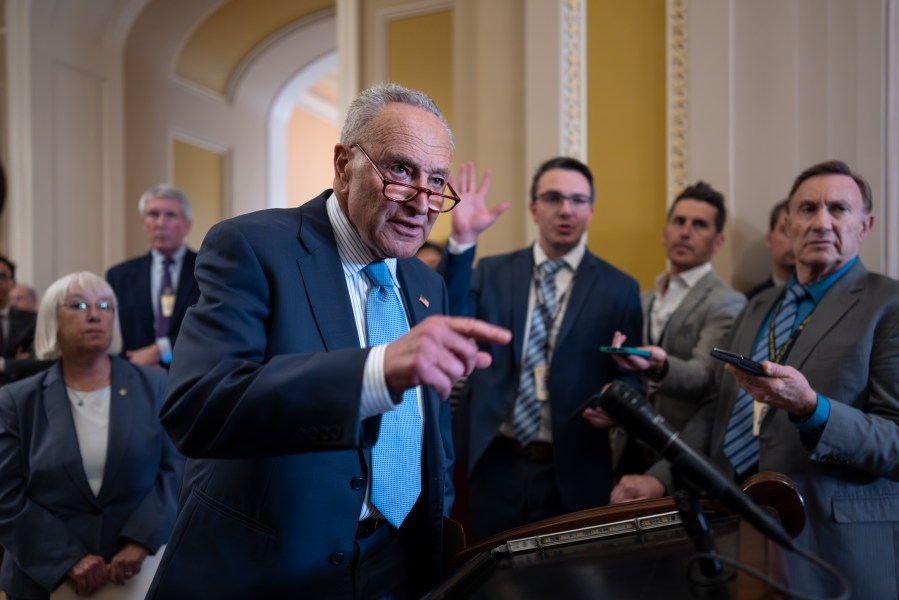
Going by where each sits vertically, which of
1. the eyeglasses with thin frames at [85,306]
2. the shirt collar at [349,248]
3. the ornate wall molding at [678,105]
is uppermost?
the ornate wall molding at [678,105]

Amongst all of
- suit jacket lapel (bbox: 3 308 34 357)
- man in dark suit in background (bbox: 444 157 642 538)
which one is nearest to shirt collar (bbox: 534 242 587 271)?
man in dark suit in background (bbox: 444 157 642 538)

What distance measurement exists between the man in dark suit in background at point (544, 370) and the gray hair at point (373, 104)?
1223 millimetres

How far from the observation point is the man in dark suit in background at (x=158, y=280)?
4.02 metres

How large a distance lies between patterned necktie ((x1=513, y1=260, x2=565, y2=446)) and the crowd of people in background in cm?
1

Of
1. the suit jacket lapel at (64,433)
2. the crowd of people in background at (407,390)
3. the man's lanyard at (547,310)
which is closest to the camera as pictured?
the crowd of people in background at (407,390)

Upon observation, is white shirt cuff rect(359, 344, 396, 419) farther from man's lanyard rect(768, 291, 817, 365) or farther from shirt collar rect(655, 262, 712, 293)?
shirt collar rect(655, 262, 712, 293)

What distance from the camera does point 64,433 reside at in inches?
99.2

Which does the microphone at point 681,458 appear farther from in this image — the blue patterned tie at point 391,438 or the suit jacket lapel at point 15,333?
the suit jacket lapel at point 15,333

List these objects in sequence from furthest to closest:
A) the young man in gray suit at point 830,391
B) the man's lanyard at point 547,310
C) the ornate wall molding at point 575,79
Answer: the ornate wall molding at point 575,79, the man's lanyard at point 547,310, the young man in gray suit at point 830,391

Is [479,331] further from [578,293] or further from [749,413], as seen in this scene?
[578,293]

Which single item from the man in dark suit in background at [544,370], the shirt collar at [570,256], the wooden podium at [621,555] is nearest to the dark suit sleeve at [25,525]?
the man in dark suit in background at [544,370]

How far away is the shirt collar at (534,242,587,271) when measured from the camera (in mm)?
2871

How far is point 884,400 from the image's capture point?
6.53ft

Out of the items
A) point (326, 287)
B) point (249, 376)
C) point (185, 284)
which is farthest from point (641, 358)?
point (185, 284)
